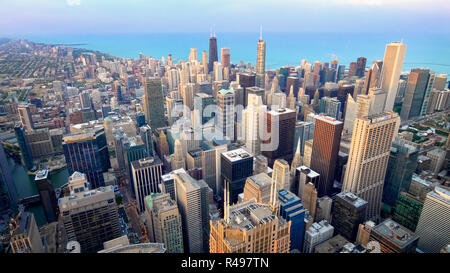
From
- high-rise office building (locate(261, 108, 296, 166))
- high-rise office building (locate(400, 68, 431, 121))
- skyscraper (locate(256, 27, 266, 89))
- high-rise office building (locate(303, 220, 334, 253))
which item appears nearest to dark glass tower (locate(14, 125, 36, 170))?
high-rise office building (locate(261, 108, 296, 166))

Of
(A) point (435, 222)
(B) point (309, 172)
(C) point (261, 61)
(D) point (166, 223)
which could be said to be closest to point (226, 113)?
(B) point (309, 172)

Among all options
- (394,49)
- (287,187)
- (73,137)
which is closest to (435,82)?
(394,49)

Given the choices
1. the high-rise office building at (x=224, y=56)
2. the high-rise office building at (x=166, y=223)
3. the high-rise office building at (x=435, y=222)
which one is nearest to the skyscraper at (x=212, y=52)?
the high-rise office building at (x=224, y=56)

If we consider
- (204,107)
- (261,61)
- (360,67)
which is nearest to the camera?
(204,107)

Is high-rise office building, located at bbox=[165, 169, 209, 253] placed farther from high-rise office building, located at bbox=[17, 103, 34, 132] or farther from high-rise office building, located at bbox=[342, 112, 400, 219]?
high-rise office building, located at bbox=[17, 103, 34, 132]

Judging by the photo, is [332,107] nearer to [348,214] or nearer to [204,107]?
[204,107]

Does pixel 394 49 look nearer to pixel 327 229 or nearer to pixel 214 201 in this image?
pixel 327 229
